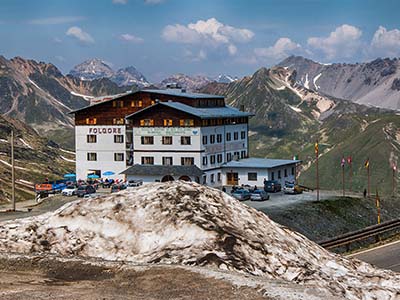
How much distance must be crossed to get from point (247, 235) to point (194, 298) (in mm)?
6479

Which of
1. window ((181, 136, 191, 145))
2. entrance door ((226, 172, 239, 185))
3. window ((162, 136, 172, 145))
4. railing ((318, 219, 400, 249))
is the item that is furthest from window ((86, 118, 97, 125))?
railing ((318, 219, 400, 249))

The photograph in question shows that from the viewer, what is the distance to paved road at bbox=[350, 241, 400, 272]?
41.3 meters

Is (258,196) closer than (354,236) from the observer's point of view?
No

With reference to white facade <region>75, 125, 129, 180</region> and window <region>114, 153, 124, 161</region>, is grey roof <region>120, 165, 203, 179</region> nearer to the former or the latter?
window <region>114, 153, 124, 161</region>

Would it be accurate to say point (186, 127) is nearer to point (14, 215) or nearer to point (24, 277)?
point (14, 215)

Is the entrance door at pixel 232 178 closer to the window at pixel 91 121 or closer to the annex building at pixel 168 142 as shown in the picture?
the annex building at pixel 168 142

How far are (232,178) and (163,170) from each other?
9.90 meters

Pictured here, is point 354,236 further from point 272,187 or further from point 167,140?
point 167,140

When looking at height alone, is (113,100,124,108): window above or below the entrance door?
above

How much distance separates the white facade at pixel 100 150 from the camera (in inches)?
4284

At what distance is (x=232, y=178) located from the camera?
339 feet

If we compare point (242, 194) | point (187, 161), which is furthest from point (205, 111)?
point (242, 194)

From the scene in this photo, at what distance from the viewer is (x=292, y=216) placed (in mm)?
71625

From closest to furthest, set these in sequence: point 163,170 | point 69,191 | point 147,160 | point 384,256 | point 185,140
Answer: point 384,256, point 69,191, point 163,170, point 185,140, point 147,160
